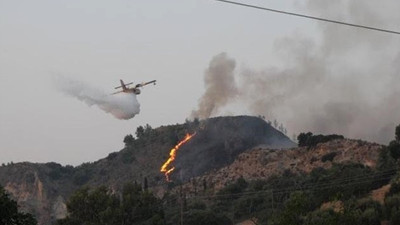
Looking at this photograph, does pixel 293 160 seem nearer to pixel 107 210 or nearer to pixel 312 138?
pixel 312 138

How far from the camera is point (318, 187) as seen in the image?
340ft

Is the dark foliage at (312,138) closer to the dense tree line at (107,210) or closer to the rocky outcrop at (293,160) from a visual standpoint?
the rocky outcrop at (293,160)

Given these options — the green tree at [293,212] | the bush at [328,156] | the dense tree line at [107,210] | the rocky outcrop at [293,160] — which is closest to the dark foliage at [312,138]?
the rocky outcrop at [293,160]

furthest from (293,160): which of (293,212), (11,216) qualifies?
(11,216)

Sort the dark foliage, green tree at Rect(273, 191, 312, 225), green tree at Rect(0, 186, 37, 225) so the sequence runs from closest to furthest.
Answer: green tree at Rect(0, 186, 37, 225)
green tree at Rect(273, 191, 312, 225)
the dark foliage

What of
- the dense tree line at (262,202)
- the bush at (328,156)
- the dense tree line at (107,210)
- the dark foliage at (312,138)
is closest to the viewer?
the dense tree line at (262,202)

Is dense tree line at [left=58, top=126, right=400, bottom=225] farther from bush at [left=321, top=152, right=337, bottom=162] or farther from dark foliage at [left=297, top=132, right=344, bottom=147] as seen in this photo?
dark foliage at [left=297, top=132, right=344, bottom=147]

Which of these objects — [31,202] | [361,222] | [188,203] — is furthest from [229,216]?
[31,202]

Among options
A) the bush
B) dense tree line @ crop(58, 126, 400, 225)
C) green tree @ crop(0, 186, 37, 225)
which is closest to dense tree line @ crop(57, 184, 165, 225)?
dense tree line @ crop(58, 126, 400, 225)

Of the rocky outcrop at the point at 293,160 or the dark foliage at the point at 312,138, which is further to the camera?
the dark foliage at the point at 312,138

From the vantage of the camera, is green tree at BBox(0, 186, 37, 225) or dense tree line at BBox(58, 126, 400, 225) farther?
dense tree line at BBox(58, 126, 400, 225)

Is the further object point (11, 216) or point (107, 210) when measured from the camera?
point (107, 210)

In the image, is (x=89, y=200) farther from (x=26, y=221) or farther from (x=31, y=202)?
(x=31, y=202)

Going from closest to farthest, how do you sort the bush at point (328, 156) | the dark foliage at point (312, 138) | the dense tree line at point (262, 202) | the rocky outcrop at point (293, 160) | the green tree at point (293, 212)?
the green tree at point (293, 212), the dense tree line at point (262, 202), the rocky outcrop at point (293, 160), the bush at point (328, 156), the dark foliage at point (312, 138)
